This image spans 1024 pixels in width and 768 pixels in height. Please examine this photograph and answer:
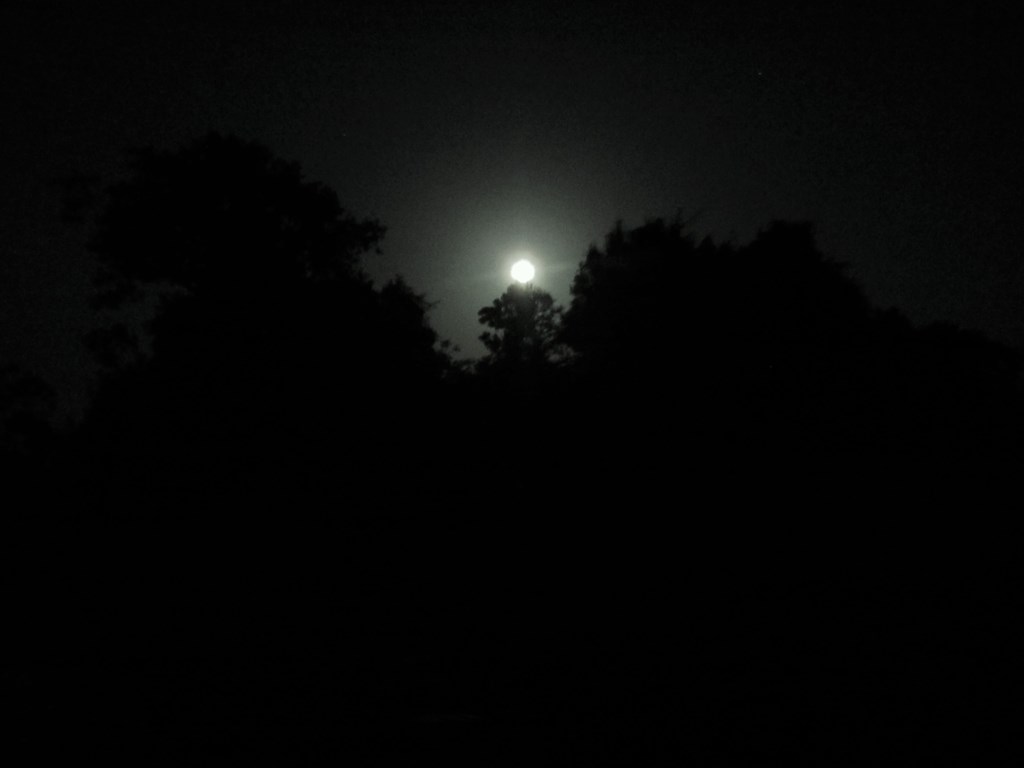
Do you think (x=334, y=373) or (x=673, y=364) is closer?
(x=673, y=364)

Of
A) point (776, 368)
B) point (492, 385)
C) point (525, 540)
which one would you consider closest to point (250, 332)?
point (492, 385)

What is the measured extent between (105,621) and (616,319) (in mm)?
12488

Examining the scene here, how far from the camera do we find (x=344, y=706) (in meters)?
9.02

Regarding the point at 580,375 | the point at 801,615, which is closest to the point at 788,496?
the point at 801,615

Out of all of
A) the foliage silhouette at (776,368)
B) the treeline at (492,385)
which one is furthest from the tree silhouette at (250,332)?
the foliage silhouette at (776,368)

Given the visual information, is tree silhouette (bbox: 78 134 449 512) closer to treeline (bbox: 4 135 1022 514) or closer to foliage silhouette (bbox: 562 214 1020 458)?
treeline (bbox: 4 135 1022 514)

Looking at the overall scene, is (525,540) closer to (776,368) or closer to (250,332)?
(776,368)

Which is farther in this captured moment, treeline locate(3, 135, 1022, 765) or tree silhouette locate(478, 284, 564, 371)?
tree silhouette locate(478, 284, 564, 371)

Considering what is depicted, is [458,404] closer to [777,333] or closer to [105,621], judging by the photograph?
[777,333]

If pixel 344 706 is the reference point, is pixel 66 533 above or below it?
above

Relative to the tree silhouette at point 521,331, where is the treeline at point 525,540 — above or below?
below

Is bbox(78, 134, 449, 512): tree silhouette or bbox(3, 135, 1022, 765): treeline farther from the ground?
bbox(78, 134, 449, 512): tree silhouette

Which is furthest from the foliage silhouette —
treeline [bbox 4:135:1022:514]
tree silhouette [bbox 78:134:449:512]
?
tree silhouette [bbox 78:134:449:512]

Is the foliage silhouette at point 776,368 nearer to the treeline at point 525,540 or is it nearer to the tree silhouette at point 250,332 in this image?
the treeline at point 525,540
